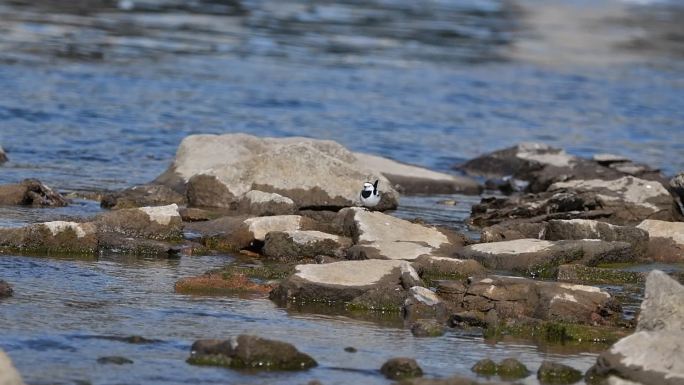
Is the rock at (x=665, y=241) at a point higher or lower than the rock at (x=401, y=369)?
lower

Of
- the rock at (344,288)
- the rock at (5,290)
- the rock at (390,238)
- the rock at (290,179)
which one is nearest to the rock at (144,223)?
the rock at (390,238)

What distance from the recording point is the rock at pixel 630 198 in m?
15.7

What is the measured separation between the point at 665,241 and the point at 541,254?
176 centimetres

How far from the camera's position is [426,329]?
9.85 m

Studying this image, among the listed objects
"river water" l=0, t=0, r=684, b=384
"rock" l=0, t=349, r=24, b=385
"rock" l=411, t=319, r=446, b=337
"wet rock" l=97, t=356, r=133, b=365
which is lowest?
"river water" l=0, t=0, r=684, b=384

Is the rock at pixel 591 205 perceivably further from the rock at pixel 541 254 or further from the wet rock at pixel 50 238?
the wet rock at pixel 50 238

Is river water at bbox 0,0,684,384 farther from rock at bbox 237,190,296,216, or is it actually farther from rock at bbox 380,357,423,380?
rock at bbox 237,190,296,216

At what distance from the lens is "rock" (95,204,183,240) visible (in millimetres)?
13055

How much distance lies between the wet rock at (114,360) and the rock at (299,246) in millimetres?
4097

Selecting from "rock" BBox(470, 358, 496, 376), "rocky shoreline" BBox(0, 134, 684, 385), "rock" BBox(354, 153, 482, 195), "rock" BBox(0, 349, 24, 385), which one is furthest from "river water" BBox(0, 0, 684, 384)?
"rock" BBox(0, 349, 24, 385)

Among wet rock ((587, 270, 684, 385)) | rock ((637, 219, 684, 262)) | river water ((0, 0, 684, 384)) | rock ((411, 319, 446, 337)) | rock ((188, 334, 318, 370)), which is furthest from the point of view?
rock ((637, 219, 684, 262))

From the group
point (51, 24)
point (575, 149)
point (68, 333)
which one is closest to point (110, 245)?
point (68, 333)

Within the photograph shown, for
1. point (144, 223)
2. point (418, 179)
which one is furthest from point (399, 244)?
point (418, 179)

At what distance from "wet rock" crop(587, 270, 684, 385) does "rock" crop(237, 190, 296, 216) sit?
238 inches
